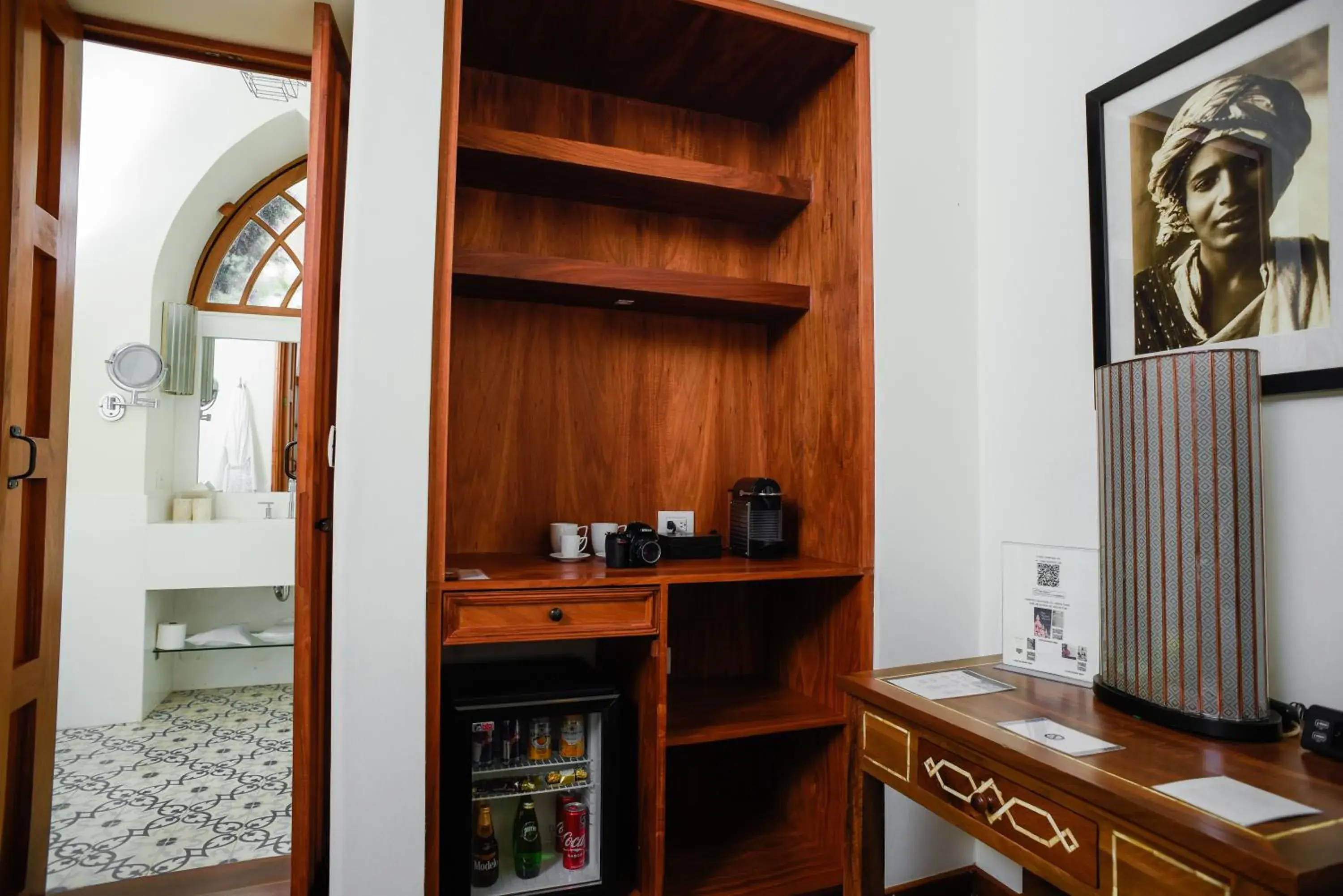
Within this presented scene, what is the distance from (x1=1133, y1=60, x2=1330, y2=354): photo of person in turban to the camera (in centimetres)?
136

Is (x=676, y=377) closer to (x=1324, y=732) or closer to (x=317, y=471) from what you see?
(x=317, y=471)

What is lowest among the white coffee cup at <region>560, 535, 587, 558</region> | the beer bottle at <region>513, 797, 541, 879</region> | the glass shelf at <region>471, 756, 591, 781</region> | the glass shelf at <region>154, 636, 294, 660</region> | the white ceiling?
the beer bottle at <region>513, 797, 541, 879</region>

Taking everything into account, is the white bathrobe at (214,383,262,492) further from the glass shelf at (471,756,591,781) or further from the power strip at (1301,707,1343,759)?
the power strip at (1301,707,1343,759)

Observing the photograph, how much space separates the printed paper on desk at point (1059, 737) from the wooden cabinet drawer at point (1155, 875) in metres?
0.15

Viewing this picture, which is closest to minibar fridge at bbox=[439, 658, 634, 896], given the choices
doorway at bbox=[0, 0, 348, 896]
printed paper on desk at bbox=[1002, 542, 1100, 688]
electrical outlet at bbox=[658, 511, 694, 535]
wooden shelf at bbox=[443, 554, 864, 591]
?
wooden shelf at bbox=[443, 554, 864, 591]

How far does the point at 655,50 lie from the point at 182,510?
11.3 feet

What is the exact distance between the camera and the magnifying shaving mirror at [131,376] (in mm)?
3691

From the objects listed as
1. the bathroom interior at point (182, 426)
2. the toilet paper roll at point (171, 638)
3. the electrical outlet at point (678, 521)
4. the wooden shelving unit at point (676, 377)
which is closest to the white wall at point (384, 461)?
the wooden shelving unit at point (676, 377)

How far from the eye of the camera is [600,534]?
2223mm

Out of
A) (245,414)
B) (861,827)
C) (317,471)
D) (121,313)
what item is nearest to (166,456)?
(245,414)

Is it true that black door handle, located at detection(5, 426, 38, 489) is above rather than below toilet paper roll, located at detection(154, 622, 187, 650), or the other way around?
above

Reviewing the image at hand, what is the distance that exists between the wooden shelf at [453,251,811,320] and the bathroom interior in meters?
1.84

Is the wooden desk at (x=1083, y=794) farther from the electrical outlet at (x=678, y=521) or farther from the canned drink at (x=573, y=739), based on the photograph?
the electrical outlet at (x=678, y=521)

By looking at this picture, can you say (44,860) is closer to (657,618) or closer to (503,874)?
(503,874)
